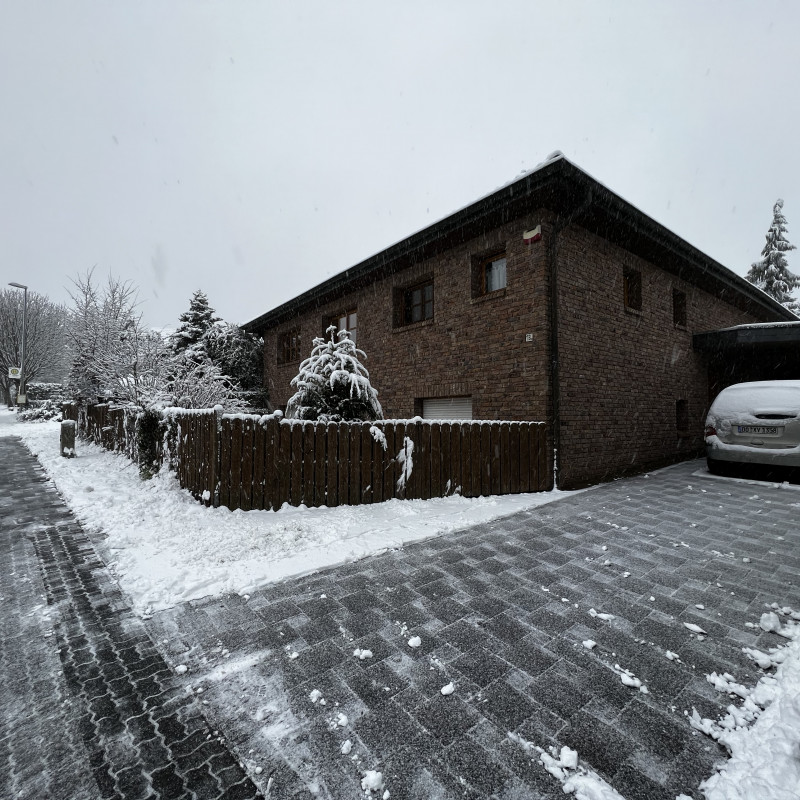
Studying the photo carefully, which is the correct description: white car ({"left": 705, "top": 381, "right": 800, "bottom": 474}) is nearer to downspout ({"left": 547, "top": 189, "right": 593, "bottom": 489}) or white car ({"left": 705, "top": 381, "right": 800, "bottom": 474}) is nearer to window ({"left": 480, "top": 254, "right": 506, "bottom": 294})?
downspout ({"left": 547, "top": 189, "right": 593, "bottom": 489})

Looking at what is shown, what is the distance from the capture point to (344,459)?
16.4 feet

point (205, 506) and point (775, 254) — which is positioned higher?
point (775, 254)

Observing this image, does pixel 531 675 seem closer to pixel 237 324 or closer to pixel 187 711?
pixel 187 711

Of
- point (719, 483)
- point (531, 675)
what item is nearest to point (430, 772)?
point (531, 675)

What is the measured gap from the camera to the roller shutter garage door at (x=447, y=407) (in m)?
7.86

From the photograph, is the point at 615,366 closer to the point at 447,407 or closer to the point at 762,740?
the point at 447,407

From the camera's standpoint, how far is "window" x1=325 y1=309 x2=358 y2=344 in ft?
35.7

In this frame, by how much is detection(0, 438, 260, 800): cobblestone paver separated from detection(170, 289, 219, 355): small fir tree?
51.1 ft

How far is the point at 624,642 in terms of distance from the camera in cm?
225

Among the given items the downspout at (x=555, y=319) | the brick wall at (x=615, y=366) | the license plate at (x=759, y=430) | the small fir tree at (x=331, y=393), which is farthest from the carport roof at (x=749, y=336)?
the small fir tree at (x=331, y=393)

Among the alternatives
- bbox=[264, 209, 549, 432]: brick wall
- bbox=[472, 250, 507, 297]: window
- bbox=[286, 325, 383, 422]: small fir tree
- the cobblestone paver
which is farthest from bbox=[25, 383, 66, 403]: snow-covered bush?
the cobblestone paver

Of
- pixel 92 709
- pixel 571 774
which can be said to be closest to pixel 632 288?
pixel 571 774

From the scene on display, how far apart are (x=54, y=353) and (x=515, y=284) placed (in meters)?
33.7

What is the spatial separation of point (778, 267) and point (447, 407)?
27.8 metres
